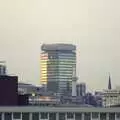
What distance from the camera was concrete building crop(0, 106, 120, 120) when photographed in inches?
1335

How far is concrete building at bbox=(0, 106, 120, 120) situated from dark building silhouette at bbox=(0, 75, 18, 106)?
15422mm

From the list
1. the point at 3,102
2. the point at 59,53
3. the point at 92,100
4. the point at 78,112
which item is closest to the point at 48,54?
the point at 59,53

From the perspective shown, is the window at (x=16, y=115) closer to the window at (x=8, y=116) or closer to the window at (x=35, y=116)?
the window at (x=8, y=116)

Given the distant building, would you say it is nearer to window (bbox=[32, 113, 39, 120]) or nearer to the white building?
the white building

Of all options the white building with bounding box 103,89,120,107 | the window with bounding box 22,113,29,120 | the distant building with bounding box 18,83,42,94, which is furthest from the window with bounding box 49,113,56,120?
the white building with bounding box 103,89,120,107

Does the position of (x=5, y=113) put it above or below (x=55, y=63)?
below

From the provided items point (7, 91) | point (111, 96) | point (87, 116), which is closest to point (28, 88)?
point (111, 96)

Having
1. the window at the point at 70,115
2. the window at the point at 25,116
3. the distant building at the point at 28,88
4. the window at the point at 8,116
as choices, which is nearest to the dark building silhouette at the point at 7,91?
the window at the point at 8,116

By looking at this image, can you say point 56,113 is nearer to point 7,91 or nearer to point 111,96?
point 7,91

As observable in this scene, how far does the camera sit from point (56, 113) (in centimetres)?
3425

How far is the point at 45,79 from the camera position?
179625mm

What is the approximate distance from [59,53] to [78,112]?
150932 millimetres

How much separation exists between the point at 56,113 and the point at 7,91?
16760mm

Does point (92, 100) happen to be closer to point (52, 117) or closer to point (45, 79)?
point (45, 79)
